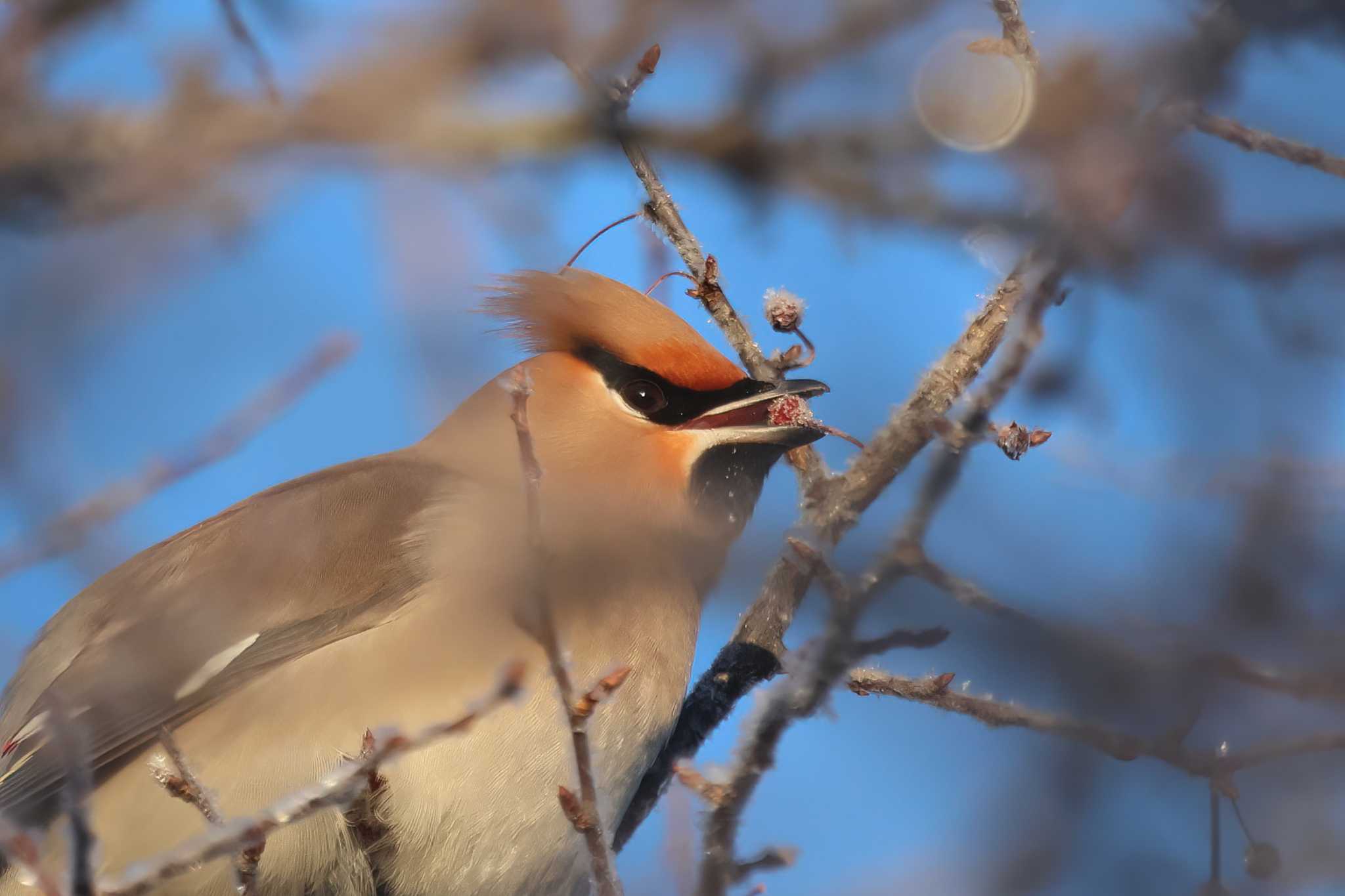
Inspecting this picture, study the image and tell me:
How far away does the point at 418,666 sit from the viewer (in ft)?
10.2

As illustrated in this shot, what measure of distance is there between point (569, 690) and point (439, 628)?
939mm

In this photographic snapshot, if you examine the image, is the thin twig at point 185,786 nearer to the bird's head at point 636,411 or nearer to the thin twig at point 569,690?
the thin twig at point 569,690

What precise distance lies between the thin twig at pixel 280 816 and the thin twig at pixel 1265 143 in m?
1.35

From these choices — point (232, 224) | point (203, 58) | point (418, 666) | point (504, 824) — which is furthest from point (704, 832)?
point (203, 58)

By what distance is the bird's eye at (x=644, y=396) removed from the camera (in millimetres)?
3846

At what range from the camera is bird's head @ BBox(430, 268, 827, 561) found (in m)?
3.66

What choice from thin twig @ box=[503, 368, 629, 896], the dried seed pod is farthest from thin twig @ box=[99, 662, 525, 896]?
the dried seed pod

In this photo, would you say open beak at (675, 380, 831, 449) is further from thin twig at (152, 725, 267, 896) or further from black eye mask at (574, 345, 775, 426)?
thin twig at (152, 725, 267, 896)

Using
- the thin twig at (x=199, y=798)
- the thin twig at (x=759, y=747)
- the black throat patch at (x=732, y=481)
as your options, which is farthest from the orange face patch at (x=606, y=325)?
the thin twig at (x=199, y=798)

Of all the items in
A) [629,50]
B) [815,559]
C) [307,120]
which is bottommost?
[815,559]

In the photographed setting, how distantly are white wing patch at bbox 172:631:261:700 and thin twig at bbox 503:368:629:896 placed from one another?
1002mm

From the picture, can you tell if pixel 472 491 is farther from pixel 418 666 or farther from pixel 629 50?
pixel 629 50

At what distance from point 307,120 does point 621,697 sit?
198cm

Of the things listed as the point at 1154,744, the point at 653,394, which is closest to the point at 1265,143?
the point at 1154,744
